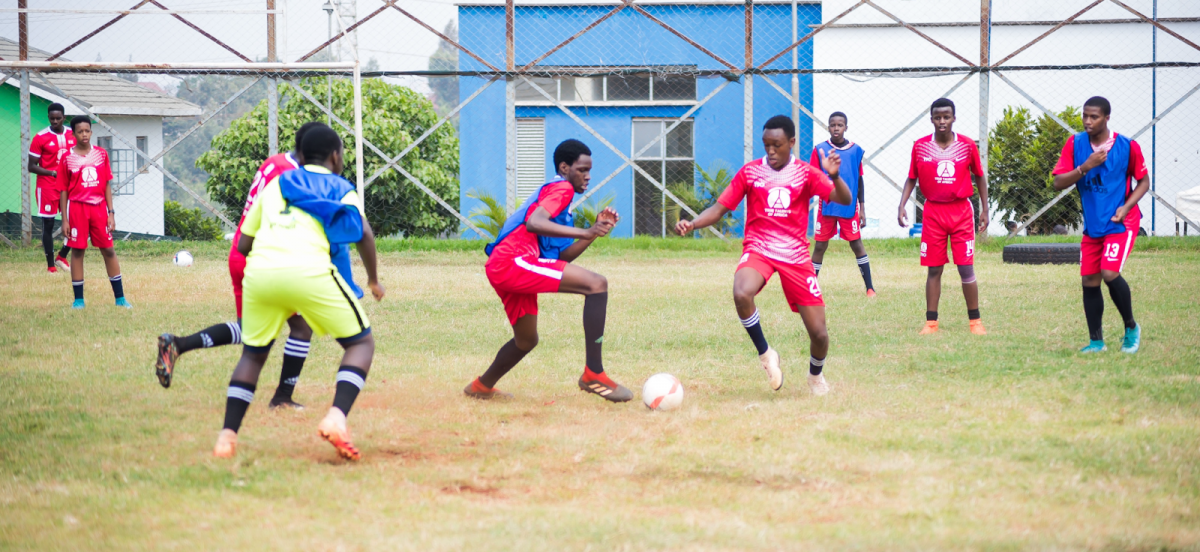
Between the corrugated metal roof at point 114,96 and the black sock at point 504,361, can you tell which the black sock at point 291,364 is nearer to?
the black sock at point 504,361

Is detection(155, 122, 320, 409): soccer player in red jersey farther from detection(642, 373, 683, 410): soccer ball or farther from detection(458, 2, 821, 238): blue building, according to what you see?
detection(458, 2, 821, 238): blue building

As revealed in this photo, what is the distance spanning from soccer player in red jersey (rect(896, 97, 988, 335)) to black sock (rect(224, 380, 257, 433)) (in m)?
5.85

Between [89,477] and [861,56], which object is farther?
[861,56]

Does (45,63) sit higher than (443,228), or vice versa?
(45,63)

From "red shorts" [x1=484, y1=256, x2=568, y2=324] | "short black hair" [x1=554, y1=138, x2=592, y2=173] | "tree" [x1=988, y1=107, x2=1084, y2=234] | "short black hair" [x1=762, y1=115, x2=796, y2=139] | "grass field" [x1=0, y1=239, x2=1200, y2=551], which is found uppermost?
"tree" [x1=988, y1=107, x2=1084, y2=234]

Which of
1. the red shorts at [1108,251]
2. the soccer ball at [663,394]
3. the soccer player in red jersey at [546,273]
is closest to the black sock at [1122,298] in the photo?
the red shorts at [1108,251]

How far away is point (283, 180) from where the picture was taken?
15.4 feet

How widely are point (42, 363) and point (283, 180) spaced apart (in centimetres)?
356

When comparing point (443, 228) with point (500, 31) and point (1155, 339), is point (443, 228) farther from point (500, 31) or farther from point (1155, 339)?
point (1155, 339)

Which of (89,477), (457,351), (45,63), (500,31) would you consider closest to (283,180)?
(89,477)

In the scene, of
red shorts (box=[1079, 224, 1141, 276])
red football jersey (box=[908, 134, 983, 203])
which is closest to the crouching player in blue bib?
red shorts (box=[1079, 224, 1141, 276])

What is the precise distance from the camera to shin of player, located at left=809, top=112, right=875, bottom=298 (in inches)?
440

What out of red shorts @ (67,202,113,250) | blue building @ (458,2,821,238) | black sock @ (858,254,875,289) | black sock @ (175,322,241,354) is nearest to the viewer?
black sock @ (175,322,241,354)

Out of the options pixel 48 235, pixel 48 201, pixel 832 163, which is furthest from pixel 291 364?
pixel 48 201
